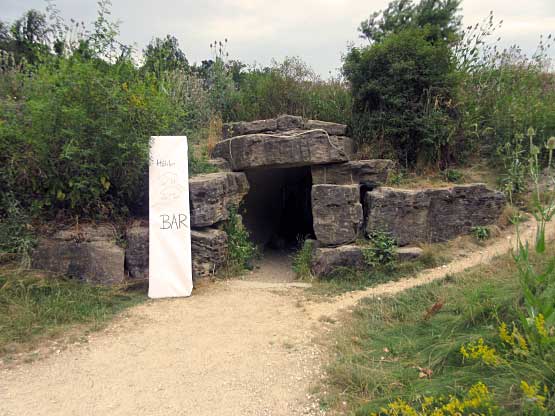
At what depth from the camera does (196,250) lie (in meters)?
5.08

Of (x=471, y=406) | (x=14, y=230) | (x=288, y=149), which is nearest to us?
(x=471, y=406)

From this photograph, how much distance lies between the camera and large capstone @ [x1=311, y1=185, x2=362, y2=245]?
18.3 feet

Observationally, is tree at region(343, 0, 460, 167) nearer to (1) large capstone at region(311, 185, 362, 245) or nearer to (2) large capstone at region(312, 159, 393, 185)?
(2) large capstone at region(312, 159, 393, 185)

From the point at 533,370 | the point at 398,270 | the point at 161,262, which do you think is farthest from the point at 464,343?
the point at 161,262

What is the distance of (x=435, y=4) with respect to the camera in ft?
44.3

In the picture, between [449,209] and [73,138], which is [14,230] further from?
[449,209]

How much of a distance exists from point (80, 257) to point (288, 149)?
126 inches

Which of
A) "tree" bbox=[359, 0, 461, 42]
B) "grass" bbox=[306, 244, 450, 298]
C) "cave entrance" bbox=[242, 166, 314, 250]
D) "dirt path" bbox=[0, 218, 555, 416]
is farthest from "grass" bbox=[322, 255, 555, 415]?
"tree" bbox=[359, 0, 461, 42]

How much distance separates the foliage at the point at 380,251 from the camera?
205 inches

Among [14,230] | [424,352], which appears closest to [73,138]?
[14,230]

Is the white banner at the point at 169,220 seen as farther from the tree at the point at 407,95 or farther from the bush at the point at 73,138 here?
the tree at the point at 407,95

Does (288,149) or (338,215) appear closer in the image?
(338,215)

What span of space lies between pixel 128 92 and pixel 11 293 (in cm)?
253

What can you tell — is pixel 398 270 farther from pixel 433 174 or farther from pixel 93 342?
pixel 93 342
